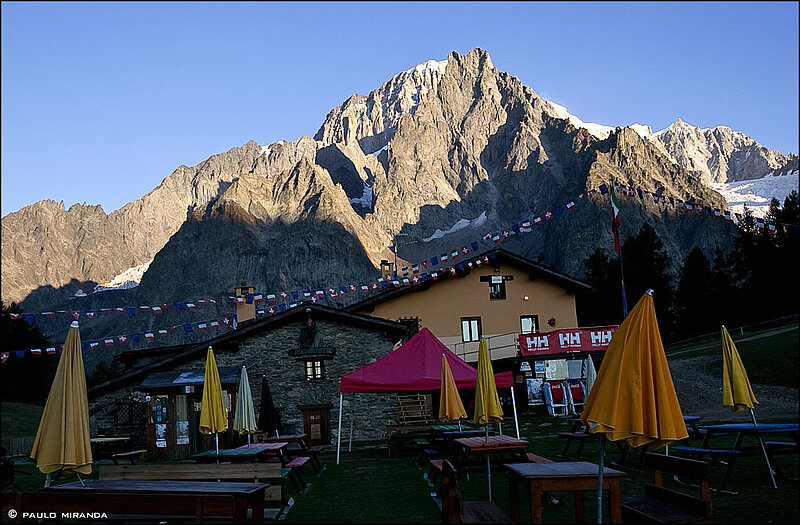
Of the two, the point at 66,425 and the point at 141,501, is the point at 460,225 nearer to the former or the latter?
the point at 66,425

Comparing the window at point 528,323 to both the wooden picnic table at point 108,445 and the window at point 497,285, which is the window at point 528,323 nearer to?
the window at point 497,285

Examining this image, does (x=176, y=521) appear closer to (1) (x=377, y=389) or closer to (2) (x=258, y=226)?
(1) (x=377, y=389)

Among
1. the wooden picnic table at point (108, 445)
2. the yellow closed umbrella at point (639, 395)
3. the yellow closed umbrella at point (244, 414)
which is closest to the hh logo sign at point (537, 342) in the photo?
the wooden picnic table at point (108, 445)

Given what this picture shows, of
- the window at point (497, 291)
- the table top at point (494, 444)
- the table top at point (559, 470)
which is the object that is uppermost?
the window at point (497, 291)

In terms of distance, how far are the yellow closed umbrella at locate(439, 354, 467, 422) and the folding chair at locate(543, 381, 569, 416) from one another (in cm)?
1469

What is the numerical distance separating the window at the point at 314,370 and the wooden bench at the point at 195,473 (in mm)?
16188

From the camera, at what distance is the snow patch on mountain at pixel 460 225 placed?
17462cm

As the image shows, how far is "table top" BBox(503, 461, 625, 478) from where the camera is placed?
21.7 feet

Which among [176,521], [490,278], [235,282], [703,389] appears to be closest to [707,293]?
[490,278]

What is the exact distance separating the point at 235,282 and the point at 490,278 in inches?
4351

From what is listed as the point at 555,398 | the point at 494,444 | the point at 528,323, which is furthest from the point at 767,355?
the point at 494,444

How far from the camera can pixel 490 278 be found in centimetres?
3703

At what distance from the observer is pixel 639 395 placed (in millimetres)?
6258

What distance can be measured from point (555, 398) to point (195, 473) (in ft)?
77.0
